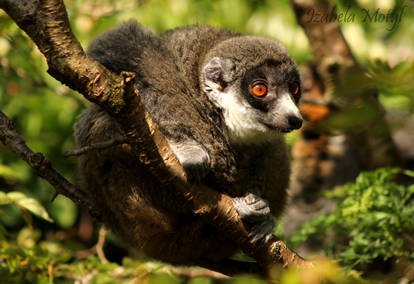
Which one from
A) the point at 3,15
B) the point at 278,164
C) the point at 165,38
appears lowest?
the point at 278,164

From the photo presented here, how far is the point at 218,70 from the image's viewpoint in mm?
4488

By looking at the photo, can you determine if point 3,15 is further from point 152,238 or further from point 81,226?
point 81,226

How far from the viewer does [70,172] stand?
7605 mm

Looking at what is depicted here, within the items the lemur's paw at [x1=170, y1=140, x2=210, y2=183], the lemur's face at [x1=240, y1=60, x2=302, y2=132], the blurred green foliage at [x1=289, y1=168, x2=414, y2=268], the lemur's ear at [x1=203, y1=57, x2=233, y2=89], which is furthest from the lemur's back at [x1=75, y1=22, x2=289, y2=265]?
the blurred green foliage at [x1=289, y1=168, x2=414, y2=268]

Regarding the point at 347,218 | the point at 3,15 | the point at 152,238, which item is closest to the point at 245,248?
the point at 152,238

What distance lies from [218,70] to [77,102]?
9.96 feet

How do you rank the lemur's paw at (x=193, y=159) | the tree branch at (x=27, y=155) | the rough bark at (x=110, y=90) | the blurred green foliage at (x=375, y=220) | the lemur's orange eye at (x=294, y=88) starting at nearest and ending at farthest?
the rough bark at (x=110, y=90) → the tree branch at (x=27, y=155) → the lemur's paw at (x=193, y=159) → the blurred green foliage at (x=375, y=220) → the lemur's orange eye at (x=294, y=88)

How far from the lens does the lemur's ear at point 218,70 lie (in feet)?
14.7

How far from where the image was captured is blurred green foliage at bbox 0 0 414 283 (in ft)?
15.0

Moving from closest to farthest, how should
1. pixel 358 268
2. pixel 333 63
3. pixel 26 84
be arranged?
pixel 358 268, pixel 333 63, pixel 26 84

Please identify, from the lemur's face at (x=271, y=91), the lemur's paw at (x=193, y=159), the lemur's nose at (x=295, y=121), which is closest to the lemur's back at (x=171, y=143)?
the lemur's paw at (x=193, y=159)

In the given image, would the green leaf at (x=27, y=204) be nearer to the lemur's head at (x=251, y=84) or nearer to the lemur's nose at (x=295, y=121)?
the lemur's head at (x=251, y=84)

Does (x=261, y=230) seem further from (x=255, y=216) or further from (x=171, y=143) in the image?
(x=171, y=143)

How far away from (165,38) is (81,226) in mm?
4519
